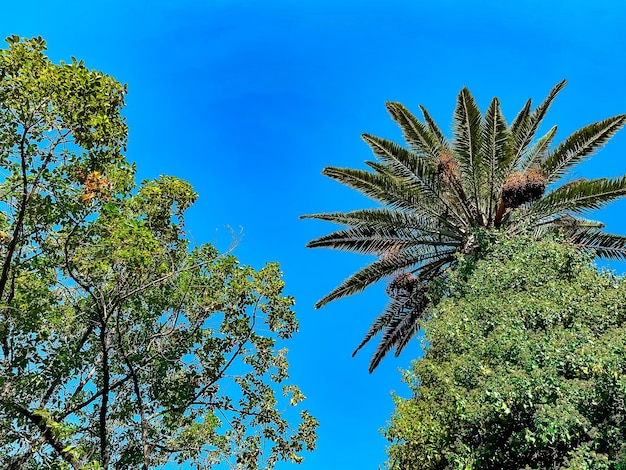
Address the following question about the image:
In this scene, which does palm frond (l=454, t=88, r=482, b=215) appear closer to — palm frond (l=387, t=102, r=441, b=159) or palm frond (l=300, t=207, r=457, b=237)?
palm frond (l=387, t=102, r=441, b=159)

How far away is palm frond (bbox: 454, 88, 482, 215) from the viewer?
38.1ft

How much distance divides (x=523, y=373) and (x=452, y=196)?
6261mm

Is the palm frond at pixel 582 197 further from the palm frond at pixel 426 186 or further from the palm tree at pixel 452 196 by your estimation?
the palm frond at pixel 426 186

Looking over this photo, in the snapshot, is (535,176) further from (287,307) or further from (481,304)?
(287,307)

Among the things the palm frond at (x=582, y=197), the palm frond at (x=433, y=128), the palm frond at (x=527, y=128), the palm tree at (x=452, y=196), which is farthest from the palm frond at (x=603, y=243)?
the palm frond at (x=433, y=128)

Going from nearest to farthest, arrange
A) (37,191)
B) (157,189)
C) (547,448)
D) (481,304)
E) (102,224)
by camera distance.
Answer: (547,448) < (37,191) < (102,224) < (481,304) < (157,189)

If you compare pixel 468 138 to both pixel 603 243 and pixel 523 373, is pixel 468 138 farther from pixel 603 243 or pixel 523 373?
pixel 523 373

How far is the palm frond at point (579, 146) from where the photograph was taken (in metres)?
11.0

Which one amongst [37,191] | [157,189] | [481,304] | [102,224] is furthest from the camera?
[157,189]

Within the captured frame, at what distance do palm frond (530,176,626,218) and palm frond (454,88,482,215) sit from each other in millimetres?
1493

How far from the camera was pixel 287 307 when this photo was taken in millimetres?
9391

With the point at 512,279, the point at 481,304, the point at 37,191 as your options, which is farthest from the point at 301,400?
the point at 37,191

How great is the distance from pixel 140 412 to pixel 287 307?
11.3 feet

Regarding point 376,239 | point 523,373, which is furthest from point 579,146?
point 523,373
